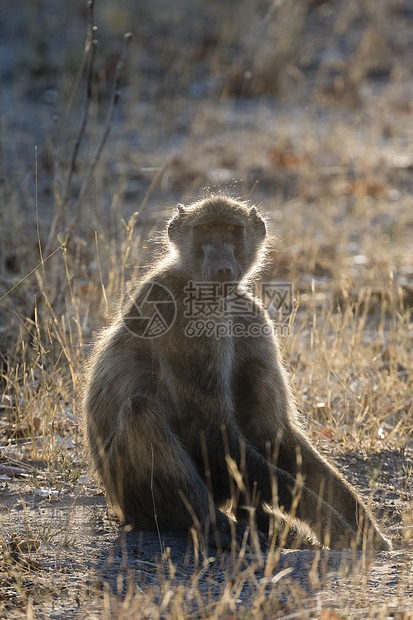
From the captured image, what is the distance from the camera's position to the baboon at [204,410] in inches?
119

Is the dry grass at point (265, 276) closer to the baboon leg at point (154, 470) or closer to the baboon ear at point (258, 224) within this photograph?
the baboon leg at point (154, 470)

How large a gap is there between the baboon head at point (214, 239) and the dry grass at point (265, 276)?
20.8 inches

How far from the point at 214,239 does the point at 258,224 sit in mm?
413

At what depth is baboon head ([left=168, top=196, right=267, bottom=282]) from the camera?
3375mm

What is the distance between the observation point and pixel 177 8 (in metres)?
14.3

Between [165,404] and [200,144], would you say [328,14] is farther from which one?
[165,404]

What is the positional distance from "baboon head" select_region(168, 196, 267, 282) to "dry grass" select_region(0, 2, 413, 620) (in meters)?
0.53

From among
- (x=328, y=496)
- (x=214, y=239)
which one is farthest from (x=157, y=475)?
(x=214, y=239)

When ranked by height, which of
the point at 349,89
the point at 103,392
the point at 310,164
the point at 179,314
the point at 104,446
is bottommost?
the point at 104,446

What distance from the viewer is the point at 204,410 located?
321cm

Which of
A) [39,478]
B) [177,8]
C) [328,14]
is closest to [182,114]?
[177,8]

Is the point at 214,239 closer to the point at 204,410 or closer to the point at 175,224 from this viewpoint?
the point at 175,224

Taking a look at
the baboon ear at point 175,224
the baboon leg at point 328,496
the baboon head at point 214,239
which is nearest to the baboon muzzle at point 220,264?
the baboon head at point 214,239

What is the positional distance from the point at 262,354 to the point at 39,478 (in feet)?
3.58
